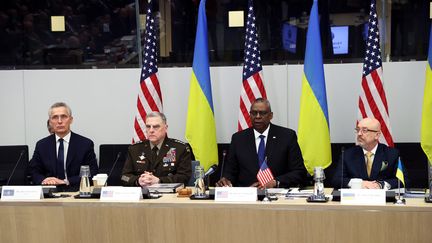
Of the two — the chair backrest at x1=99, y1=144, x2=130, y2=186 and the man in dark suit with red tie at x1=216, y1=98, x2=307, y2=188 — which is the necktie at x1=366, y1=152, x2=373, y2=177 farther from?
the chair backrest at x1=99, y1=144, x2=130, y2=186

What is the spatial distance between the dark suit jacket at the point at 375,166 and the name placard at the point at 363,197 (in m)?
0.96

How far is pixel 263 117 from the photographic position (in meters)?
6.00

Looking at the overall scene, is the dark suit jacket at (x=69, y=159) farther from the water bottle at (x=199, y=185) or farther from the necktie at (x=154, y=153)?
the water bottle at (x=199, y=185)

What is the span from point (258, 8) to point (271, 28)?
245 mm

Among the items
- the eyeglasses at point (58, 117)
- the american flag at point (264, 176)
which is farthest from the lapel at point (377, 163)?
the eyeglasses at point (58, 117)

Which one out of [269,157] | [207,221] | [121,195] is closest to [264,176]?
[207,221]

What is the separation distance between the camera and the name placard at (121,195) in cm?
470

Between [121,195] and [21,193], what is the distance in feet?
2.21

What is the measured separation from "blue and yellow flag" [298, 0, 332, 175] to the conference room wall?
55 cm

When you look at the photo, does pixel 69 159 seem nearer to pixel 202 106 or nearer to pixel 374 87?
pixel 202 106

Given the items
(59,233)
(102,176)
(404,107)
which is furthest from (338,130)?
(59,233)

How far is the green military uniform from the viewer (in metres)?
5.76

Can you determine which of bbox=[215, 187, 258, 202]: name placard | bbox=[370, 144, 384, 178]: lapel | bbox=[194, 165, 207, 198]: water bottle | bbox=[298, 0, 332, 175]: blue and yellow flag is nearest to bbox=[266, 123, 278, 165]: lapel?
bbox=[298, 0, 332, 175]: blue and yellow flag

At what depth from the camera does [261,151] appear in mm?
6043
